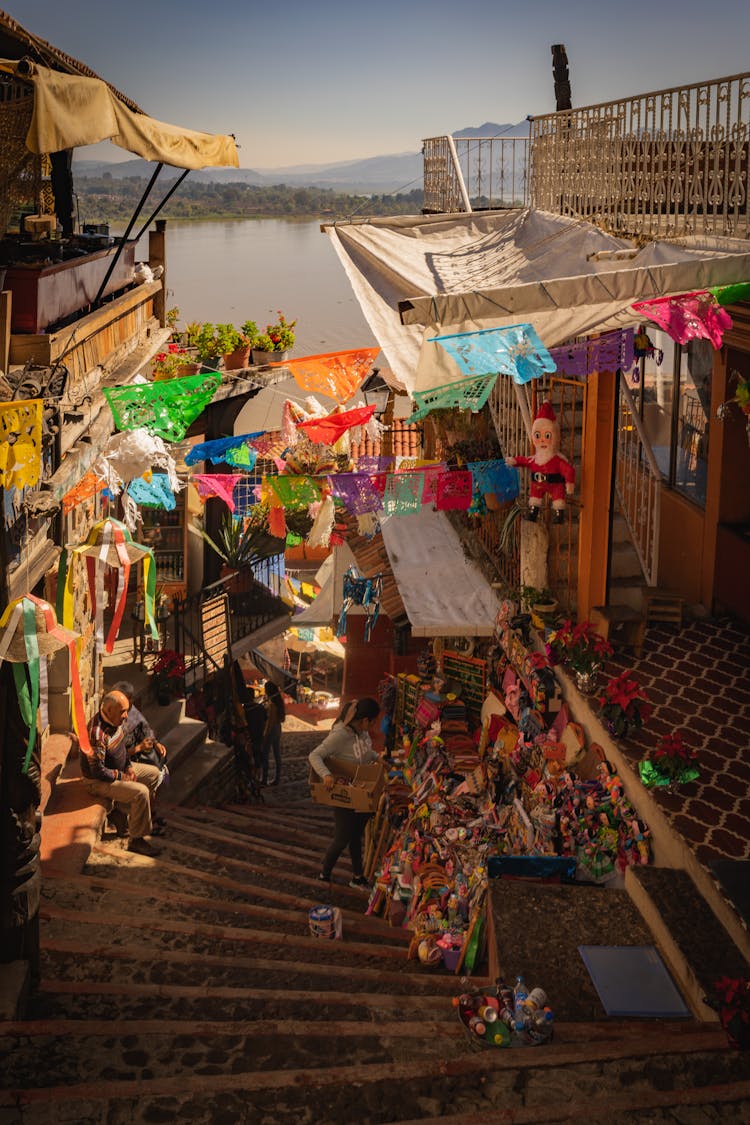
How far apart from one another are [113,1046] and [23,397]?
4006 millimetres

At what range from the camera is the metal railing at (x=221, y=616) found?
54.0 ft

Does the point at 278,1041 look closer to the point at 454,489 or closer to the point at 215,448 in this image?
the point at 215,448

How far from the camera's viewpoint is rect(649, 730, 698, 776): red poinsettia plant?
24.1 ft

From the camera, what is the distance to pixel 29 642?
594cm

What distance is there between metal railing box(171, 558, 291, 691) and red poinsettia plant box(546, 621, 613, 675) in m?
7.55

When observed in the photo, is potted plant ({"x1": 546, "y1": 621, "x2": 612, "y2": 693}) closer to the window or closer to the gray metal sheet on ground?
the gray metal sheet on ground

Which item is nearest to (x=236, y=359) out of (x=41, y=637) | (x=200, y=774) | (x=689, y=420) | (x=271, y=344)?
(x=271, y=344)

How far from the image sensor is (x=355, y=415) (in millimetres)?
9945

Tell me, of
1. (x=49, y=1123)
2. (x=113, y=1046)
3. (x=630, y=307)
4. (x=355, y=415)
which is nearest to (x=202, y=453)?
(x=355, y=415)

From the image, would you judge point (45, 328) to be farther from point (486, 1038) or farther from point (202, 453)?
point (486, 1038)

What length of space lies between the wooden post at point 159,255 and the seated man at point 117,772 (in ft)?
29.2

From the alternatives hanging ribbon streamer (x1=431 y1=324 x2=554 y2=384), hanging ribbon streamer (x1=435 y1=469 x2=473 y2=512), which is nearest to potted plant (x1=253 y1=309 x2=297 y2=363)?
hanging ribbon streamer (x1=435 y1=469 x2=473 y2=512)

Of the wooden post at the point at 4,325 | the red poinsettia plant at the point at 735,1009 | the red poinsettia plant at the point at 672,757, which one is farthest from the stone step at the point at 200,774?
the red poinsettia plant at the point at 735,1009

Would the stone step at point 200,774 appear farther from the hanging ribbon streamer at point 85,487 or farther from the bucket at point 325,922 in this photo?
the hanging ribbon streamer at point 85,487
